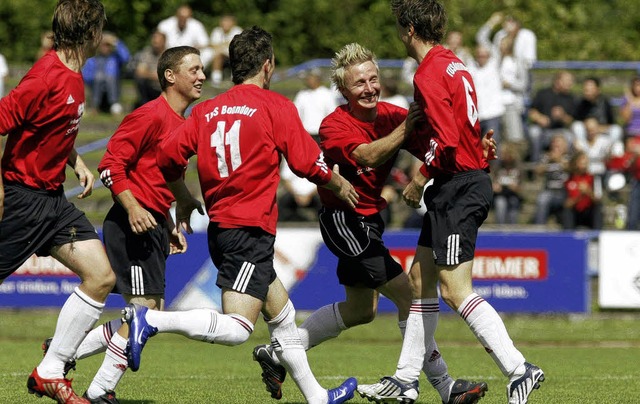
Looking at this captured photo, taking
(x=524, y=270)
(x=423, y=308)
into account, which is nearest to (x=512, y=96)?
(x=524, y=270)

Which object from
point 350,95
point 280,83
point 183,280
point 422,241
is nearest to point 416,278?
point 422,241

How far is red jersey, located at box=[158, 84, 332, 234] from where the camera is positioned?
22.7 feet

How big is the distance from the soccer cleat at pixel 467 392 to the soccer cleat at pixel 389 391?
0.27 metres

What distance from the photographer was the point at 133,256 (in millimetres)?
7852

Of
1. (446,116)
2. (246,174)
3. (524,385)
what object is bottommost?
(524,385)

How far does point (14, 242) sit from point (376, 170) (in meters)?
2.36

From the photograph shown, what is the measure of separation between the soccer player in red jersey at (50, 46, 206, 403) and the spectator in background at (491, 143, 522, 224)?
29.3ft

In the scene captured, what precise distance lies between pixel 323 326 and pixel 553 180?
9225 millimetres

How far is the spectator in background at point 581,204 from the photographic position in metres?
15.9

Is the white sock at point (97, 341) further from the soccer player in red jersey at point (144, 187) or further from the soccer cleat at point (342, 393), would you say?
the soccer cleat at point (342, 393)

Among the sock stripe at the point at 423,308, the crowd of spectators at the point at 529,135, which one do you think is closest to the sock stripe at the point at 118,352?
the sock stripe at the point at 423,308

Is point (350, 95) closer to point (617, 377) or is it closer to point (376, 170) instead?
point (376, 170)

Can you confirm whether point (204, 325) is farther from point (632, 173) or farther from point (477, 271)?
point (632, 173)

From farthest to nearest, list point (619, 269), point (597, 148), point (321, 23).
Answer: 1. point (321, 23)
2. point (597, 148)
3. point (619, 269)
